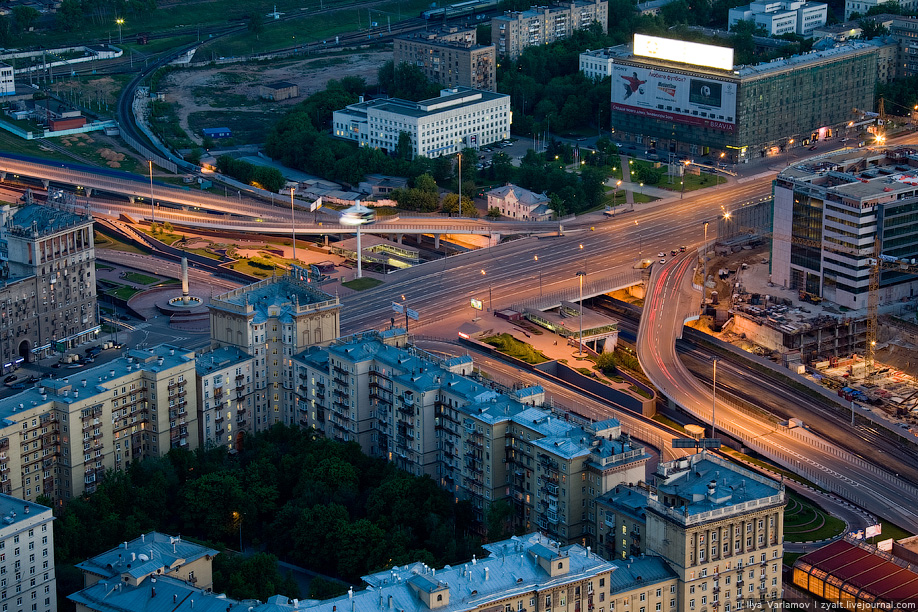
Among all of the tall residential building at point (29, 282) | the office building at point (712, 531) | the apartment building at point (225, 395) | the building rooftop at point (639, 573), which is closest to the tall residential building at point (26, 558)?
the apartment building at point (225, 395)

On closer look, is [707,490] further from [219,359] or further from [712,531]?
[219,359]

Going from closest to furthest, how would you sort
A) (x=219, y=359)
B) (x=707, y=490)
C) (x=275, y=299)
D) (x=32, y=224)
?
(x=707, y=490) < (x=219, y=359) < (x=275, y=299) < (x=32, y=224)

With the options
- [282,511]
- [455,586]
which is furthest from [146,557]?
[455,586]

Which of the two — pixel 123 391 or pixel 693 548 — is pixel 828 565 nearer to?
pixel 693 548

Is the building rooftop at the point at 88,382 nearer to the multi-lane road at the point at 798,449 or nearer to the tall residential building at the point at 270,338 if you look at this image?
the tall residential building at the point at 270,338

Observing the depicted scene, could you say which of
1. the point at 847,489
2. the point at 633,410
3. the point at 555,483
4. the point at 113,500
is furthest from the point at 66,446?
the point at 847,489

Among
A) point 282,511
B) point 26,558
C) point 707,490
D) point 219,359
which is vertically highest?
point 707,490

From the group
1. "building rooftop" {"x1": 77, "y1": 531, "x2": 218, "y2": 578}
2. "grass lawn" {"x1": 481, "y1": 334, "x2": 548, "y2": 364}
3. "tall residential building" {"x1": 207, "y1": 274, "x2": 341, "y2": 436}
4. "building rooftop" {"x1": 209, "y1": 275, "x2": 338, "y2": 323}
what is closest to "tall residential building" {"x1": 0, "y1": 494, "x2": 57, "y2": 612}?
"building rooftop" {"x1": 77, "y1": 531, "x2": 218, "y2": 578}
